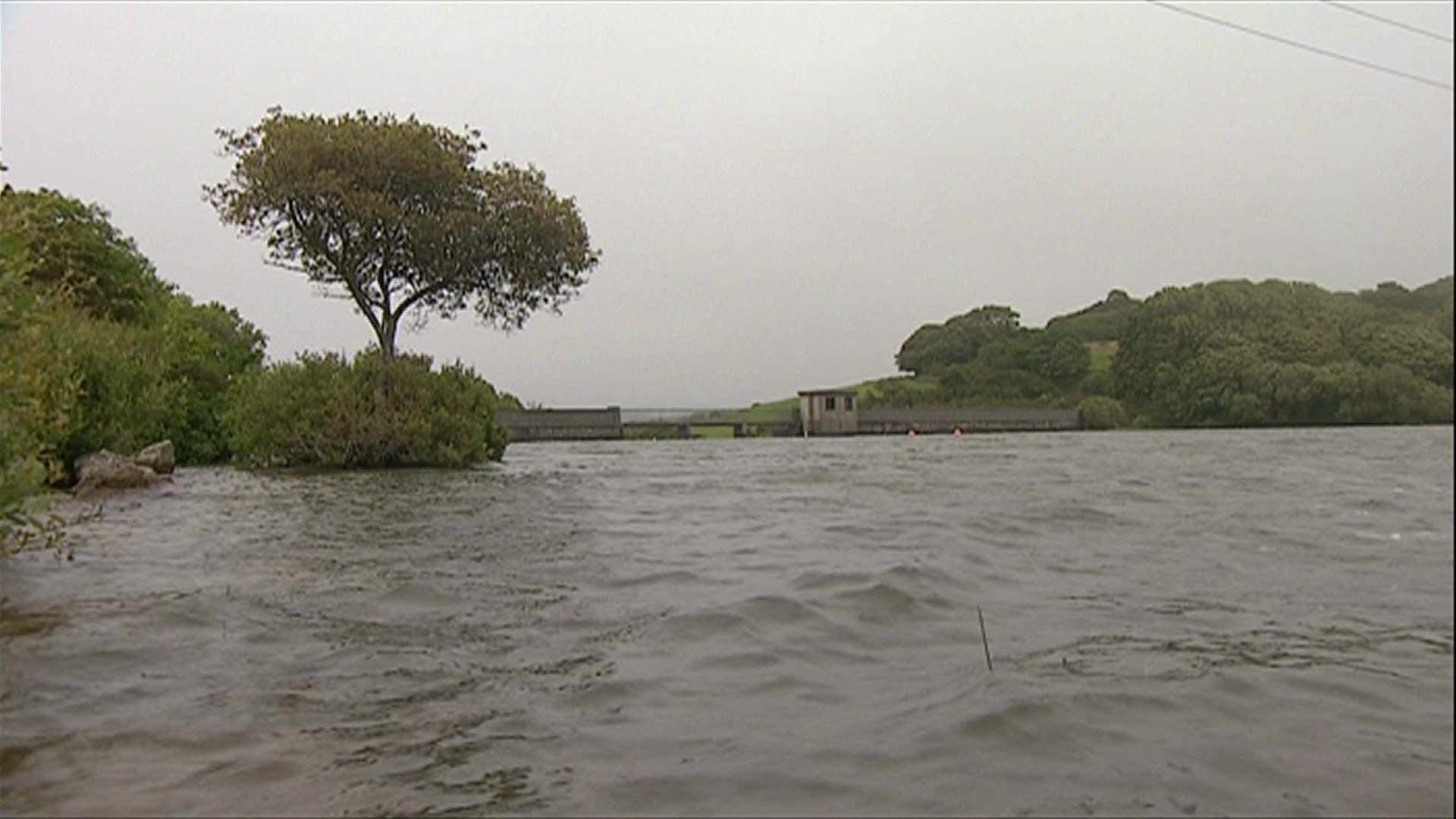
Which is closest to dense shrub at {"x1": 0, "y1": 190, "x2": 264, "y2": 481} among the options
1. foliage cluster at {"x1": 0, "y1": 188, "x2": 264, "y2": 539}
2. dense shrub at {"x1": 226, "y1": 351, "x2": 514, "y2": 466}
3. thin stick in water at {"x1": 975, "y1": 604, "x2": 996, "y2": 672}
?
foliage cluster at {"x1": 0, "y1": 188, "x2": 264, "y2": 539}

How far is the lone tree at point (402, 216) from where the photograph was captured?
30.9m

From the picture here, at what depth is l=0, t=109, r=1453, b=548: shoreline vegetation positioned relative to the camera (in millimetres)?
2967

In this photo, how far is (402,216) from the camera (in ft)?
105

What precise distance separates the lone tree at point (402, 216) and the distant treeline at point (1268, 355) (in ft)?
71.6

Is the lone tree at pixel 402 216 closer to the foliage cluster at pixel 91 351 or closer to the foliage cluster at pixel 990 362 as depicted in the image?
the foliage cluster at pixel 91 351

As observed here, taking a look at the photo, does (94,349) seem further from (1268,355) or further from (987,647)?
(1268,355)

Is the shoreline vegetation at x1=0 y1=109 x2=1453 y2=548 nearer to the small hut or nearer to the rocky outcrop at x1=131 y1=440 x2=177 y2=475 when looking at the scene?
the rocky outcrop at x1=131 y1=440 x2=177 y2=475

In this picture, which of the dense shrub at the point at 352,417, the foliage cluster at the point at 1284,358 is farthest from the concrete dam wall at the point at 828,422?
the foliage cluster at the point at 1284,358

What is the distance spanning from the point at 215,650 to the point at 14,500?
2025mm

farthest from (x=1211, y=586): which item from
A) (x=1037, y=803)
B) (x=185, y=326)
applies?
(x=185, y=326)

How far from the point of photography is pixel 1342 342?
239cm

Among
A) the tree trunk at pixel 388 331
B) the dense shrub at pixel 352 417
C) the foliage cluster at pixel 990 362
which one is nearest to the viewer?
the foliage cluster at pixel 990 362

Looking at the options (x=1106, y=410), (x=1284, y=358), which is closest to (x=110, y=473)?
(x=1106, y=410)

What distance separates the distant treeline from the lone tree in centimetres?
2183
